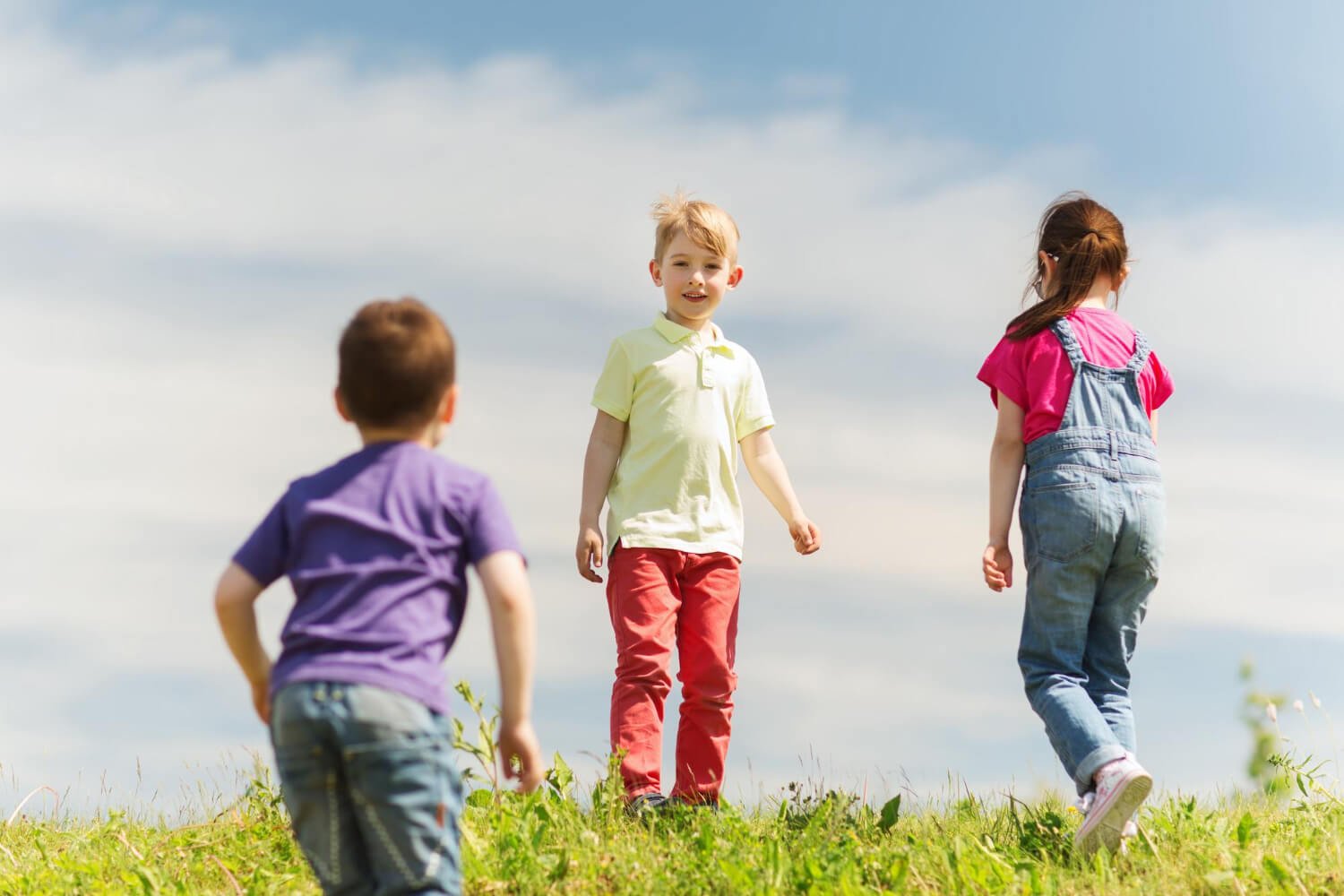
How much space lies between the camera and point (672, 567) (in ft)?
21.3

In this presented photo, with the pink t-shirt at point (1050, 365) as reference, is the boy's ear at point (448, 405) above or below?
below

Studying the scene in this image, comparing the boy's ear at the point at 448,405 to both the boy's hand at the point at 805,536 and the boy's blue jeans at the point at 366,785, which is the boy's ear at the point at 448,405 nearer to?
the boy's blue jeans at the point at 366,785

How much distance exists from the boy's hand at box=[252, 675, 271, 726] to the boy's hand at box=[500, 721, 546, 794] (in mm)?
710

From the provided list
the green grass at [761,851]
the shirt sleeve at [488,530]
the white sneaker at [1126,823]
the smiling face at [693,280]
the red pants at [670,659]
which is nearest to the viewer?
the shirt sleeve at [488,530]

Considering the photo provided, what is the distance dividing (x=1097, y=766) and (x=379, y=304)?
3.50m

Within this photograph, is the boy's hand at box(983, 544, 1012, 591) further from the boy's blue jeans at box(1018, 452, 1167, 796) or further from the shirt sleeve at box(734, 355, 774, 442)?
the shirt sleeve at box(734, 355, 774, 442)

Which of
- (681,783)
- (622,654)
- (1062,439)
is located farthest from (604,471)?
(1062,439)

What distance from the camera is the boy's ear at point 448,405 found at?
13.0 ft

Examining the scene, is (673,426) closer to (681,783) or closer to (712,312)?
(712,312)

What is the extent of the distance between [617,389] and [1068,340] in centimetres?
215

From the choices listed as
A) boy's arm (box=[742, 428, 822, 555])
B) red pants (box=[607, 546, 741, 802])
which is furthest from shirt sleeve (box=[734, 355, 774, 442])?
red pants (box=[607, 546, 741, 802])

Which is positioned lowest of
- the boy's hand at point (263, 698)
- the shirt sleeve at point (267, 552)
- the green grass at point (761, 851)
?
the green grass at point (761, 851)

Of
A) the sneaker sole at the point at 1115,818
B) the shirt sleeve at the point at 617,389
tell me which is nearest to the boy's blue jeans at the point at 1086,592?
the sneaker sole at the point at 1115,818

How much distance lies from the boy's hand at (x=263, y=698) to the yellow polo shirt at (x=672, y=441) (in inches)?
107
